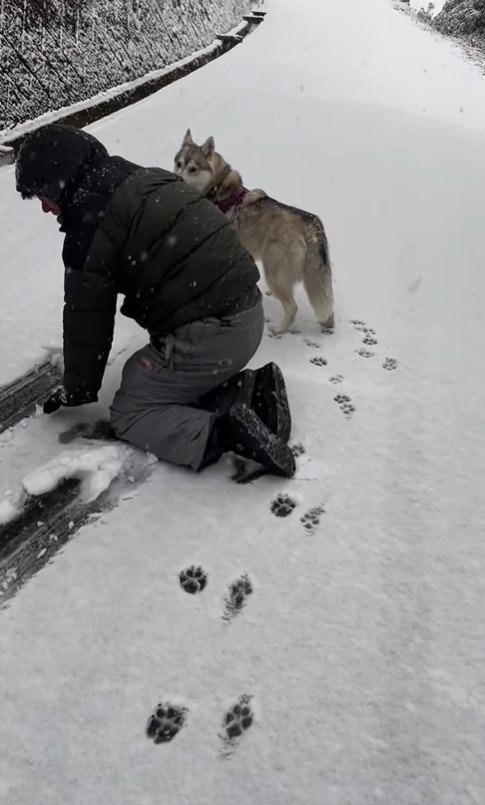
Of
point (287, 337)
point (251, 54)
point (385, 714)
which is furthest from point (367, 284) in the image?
point (251, 54)

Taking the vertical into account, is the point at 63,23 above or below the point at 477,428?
above

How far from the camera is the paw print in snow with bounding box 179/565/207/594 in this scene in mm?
1908

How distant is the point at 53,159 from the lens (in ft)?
7.00

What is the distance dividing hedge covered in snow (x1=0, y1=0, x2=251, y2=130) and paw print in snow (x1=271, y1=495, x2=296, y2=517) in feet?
15.7

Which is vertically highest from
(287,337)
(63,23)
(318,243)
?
(63,23)

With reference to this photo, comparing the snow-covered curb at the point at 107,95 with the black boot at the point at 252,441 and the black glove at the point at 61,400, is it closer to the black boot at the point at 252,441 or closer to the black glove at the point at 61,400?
the black glove at the point at 61,400

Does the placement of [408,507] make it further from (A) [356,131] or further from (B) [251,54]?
(B) [251,54]

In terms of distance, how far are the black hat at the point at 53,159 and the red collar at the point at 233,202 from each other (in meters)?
1.48

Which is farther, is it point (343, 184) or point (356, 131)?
point (356, 131)

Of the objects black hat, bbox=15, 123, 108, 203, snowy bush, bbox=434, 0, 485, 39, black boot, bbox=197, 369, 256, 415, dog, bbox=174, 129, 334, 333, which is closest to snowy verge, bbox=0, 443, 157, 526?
black boot, bbox=197, 369, 256, 415

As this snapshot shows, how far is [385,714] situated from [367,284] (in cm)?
315

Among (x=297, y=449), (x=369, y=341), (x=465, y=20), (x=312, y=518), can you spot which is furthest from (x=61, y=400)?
(x=465, y=20)

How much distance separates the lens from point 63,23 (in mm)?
6418

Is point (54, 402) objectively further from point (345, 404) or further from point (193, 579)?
point (345, 404)
